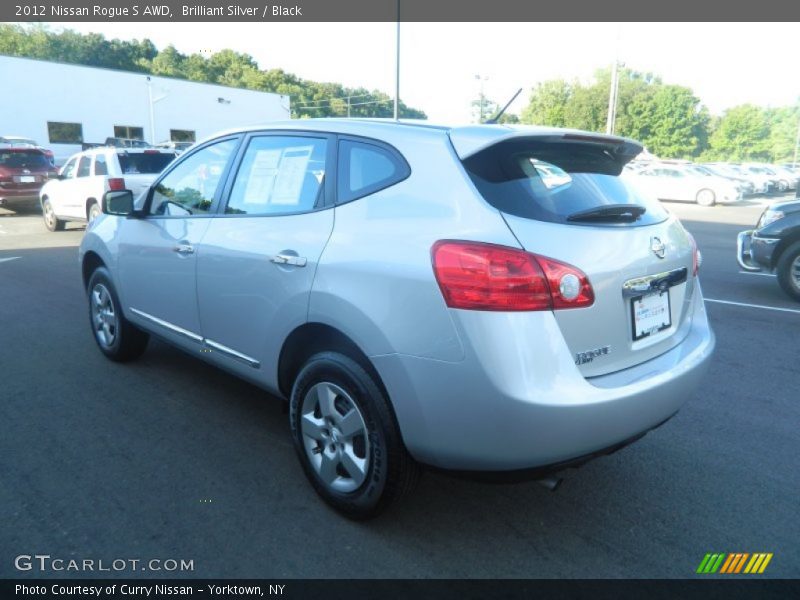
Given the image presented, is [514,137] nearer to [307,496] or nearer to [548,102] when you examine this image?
[307,496]

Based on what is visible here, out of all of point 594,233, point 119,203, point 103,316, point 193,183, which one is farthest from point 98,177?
point 594,233

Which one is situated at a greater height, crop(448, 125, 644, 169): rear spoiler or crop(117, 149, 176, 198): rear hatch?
crop(448, 125, 644, 169): rear spoiler

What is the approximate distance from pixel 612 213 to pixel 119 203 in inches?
132

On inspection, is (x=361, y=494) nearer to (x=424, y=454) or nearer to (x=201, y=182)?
(x=424, y=454)

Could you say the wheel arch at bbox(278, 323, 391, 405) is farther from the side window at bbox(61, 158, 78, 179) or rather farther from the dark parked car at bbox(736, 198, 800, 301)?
the side window at bbox(61, 158, 78, 179)

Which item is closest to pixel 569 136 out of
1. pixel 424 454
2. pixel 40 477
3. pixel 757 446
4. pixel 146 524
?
pixel 424 454

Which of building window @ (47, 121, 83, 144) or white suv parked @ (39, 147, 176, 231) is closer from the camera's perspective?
white suv parked @ (39, 147, 176, 231)

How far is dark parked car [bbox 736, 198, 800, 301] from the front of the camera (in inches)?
307

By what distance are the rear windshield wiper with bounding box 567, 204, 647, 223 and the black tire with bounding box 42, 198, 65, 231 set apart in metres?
14.4

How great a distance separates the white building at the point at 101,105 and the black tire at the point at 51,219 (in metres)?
15.0

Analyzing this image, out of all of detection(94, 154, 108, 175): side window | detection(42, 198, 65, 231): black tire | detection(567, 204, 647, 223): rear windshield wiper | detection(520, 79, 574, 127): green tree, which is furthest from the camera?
detection(520, 79, 574, 127): green tree

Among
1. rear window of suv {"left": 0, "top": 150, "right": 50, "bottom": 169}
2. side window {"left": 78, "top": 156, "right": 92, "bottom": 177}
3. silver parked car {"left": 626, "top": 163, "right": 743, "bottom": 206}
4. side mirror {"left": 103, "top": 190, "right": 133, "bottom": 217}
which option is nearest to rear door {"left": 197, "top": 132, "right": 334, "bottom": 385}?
side mirror {"left": 103, "top": 190, "right": 133, "bottom": 217}

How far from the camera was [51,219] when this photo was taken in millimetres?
14469

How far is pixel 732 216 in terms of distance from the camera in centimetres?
2083
